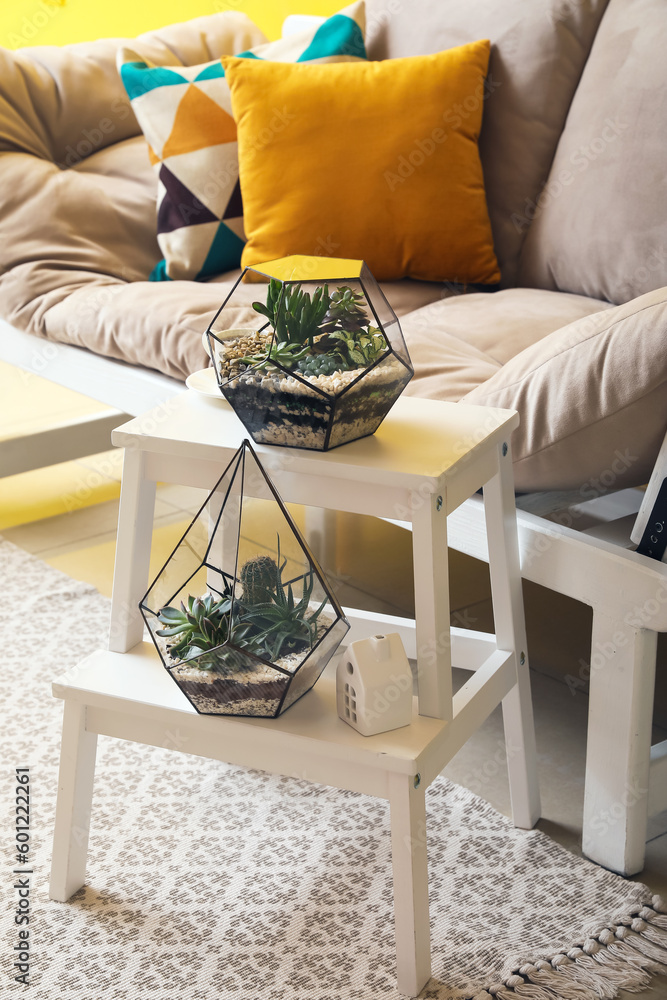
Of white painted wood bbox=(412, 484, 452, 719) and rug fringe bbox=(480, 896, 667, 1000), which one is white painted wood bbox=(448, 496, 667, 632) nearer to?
white painted wood bbox=(412, 484, 452, 719)

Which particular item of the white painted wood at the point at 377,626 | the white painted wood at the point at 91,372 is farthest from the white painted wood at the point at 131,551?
the white painted wood at the point at 91,372

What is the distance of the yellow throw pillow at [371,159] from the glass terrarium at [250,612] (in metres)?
0.86

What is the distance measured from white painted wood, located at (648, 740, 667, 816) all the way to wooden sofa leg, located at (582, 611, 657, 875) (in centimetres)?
2

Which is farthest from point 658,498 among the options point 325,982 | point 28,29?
point 28,29

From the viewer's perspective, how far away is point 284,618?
0.83 m

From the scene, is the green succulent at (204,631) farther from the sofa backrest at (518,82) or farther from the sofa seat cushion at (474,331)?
the sofa backrest at (518,82)

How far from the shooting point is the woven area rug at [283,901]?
850 millimetres

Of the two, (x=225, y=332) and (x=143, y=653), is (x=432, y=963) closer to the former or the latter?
(x=143, y=653)

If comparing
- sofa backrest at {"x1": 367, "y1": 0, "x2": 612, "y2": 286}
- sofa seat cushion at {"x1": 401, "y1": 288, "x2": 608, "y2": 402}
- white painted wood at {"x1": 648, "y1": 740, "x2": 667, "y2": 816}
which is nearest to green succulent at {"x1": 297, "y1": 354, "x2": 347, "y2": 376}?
sofa seat cushion at {"x1": 401, "y1": 288, "x2": 608, "y2": 402}

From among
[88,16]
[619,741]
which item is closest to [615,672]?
[619,741]

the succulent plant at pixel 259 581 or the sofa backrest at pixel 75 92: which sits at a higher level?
the sofa backrest at pixel 75 92

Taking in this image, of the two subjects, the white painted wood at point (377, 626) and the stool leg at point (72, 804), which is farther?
the white painted wood at point (377, 626)

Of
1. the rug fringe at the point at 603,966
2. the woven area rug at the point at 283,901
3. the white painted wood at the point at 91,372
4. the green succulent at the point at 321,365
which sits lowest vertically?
the woven area rug at the point at 283,901

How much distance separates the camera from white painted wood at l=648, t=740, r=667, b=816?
96 cm
